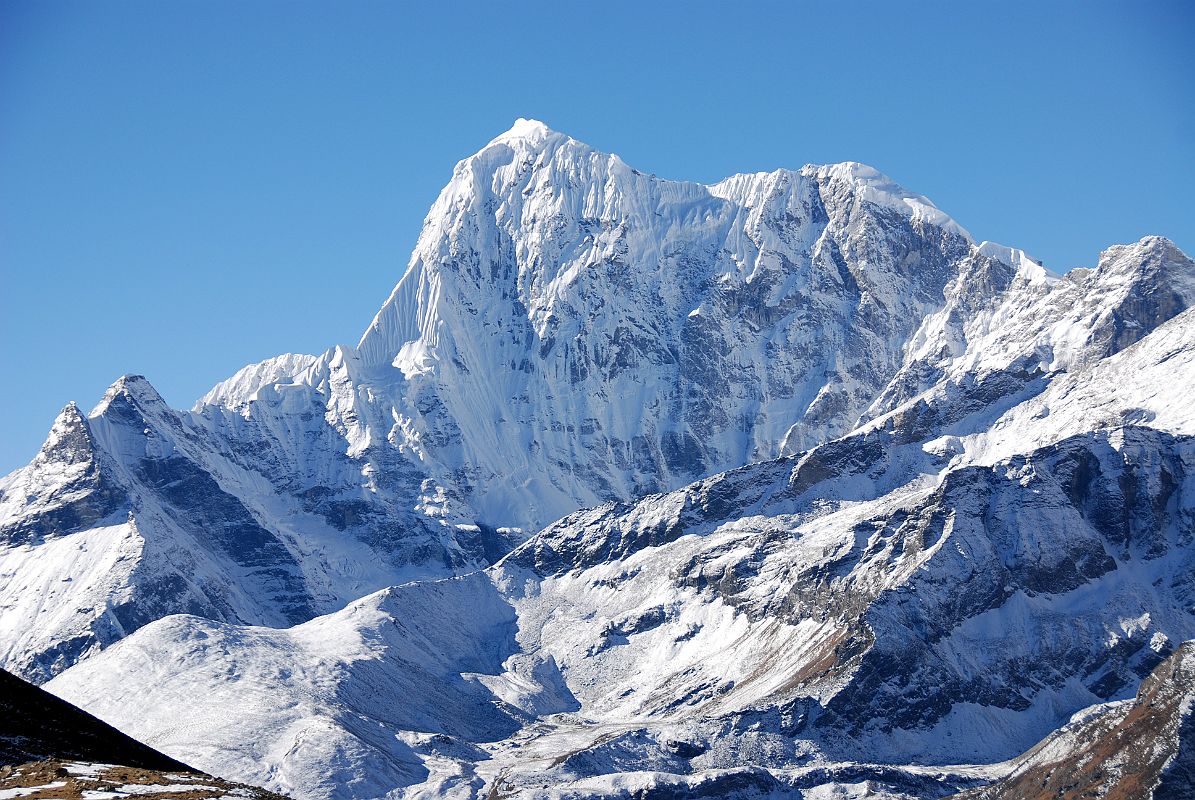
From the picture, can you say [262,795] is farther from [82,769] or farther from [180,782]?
[82,769]

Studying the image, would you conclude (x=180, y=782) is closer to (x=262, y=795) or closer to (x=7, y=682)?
(x=262, y=795)

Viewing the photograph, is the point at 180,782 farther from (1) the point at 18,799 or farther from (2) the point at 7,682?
(2) the point at 7,682

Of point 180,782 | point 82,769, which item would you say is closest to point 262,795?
point 180,782

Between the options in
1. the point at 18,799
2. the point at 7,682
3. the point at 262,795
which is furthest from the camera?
the point at 7,682

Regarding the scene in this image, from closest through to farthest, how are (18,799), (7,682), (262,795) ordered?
(18,799) < (262,795) < (7,682)

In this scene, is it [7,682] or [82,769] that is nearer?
[82,769]

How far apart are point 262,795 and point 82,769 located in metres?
7.69

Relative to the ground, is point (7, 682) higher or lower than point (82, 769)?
higher

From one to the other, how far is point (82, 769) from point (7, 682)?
1641 centimetres

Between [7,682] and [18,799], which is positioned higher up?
[7,682]

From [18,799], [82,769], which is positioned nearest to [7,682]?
[82,769]

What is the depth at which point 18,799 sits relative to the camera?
60.6 m

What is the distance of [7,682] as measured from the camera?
3191 inches

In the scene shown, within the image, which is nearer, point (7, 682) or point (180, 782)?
point (180, 782)
